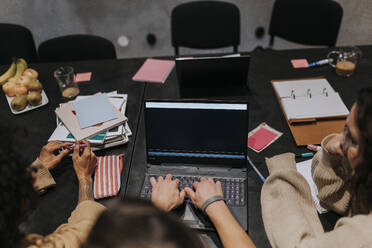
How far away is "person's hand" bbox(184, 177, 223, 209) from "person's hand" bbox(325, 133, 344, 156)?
1.30ft

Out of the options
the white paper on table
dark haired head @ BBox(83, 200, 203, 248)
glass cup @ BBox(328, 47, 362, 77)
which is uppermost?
dark haired head @ BBox(83, 200, 203, 248)

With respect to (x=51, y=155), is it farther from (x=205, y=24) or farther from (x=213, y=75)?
(x=205, y=24)

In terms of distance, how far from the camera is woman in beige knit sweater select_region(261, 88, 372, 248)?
776 millimetres

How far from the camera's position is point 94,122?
1.31m

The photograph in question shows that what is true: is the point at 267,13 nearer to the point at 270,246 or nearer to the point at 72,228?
the point at 270,246

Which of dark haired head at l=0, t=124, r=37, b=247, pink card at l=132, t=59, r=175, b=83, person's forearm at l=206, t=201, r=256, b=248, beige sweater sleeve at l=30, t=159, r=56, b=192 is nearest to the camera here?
dark haired head at l=0, t=124, r=37, b=247

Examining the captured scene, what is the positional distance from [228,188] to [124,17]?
2395mm

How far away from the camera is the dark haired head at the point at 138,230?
44 cm

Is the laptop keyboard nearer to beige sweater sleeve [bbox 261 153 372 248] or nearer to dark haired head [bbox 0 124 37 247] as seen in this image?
beige sweater sleeve [bbox 261 153 372 248]

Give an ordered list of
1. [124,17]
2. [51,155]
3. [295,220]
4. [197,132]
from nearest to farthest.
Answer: [295,220] → [197,132] → [51,155] → [124,17]

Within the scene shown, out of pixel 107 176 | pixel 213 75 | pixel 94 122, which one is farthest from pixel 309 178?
pixel 94 122

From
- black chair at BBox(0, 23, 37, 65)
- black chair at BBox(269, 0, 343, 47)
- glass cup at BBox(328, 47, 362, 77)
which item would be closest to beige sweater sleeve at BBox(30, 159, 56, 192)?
black chair at BBox(0, 23, 37, 65)

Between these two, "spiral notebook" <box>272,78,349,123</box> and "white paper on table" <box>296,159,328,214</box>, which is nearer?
"white paper on table" <box>296,159,328,214</box>

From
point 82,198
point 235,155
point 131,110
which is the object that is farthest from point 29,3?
point 235,155
